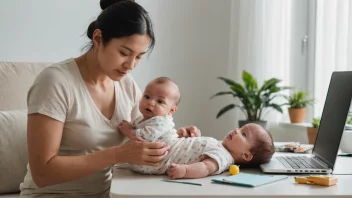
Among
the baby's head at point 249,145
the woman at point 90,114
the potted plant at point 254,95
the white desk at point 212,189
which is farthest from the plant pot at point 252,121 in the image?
the white desk at point 212,189

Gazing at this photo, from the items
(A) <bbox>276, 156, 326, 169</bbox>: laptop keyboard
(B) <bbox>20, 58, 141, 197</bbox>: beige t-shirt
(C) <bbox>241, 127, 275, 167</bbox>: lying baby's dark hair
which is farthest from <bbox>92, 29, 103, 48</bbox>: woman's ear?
(A) <bbox>276, 156, 326, 169</bbox>: laptop keyboard

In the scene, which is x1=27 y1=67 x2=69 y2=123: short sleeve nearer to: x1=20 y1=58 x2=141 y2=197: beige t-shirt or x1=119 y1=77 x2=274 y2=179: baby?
x1=20 y1=58 x2=141 y2=197: beige t-shirt

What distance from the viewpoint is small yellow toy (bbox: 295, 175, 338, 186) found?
4.42 ft

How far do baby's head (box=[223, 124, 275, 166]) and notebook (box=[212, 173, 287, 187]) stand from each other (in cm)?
14

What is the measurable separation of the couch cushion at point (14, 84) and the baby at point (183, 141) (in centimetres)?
93

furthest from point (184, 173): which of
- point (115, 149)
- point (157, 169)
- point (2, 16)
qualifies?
point (2, 16)

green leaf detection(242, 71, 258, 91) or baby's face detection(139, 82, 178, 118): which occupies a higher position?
baby's face detection(139, 82, 178, 118)

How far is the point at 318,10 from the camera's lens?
3613 millimetres

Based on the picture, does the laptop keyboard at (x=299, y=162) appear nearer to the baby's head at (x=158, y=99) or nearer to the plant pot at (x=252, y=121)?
the baby's head at (x=158, y=99)

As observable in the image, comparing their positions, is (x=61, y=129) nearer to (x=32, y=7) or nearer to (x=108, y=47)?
(x=108, y=47)

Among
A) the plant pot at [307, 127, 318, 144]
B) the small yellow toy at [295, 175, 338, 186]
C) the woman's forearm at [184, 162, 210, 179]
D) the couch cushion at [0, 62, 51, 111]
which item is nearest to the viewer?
the small yellow toy at [295, 175, 338, 186]

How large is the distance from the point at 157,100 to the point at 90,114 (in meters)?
0.22

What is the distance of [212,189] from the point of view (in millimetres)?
1299

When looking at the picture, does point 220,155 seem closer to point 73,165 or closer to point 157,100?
point 157,100
